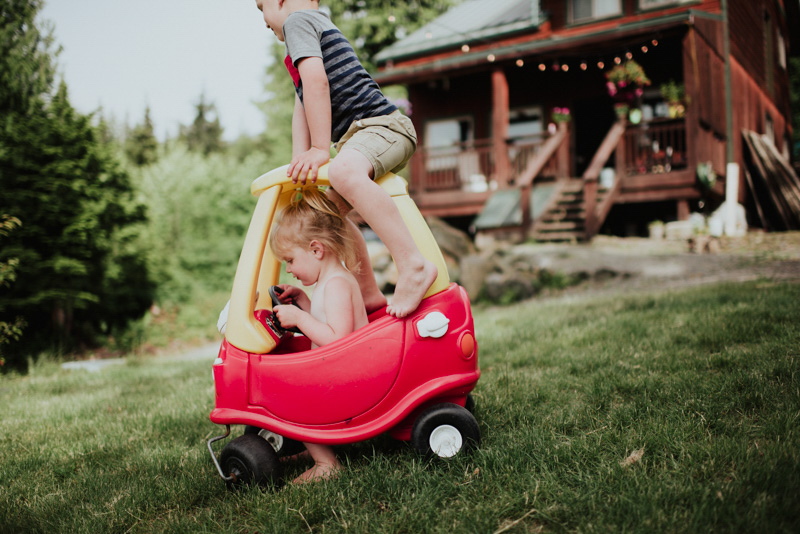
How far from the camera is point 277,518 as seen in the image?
1.82m

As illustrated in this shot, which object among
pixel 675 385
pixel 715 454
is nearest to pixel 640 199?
pixel 675 385

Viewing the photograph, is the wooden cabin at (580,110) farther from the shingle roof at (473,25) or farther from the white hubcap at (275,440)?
the white hubcap at (275,440)

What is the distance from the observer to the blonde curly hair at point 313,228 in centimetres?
232

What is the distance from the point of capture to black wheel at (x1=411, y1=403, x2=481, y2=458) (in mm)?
2135

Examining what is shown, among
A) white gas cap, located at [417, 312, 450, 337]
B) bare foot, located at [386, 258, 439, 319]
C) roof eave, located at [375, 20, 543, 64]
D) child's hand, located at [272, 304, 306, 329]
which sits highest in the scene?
roof eave, located at [375, 20, 543, 64]

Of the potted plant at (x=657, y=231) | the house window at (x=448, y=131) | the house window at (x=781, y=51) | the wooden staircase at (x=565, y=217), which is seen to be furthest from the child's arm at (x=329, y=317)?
the house window at (x=781, y=51)

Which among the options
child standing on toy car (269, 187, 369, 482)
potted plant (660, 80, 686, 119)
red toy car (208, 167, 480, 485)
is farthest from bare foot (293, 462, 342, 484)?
potted plant (660, 80, 686, 119)

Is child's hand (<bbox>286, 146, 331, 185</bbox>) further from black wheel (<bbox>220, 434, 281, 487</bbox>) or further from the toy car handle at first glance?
black wheel (<bbox>220, 434, 281, 487</bbox>)

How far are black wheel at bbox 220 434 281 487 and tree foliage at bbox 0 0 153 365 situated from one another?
4.91 metres

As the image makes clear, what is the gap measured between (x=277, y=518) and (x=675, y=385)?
1809 millimetres

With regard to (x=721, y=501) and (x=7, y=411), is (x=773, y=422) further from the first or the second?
(x=7, y=411)

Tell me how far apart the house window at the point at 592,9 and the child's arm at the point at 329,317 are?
13.4 m

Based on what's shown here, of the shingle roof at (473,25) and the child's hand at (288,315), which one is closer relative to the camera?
the child's hand at (288,315)

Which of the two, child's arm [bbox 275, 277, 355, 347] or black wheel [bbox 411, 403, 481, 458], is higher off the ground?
child's arm [bbox 275, 277, 355, 347]
